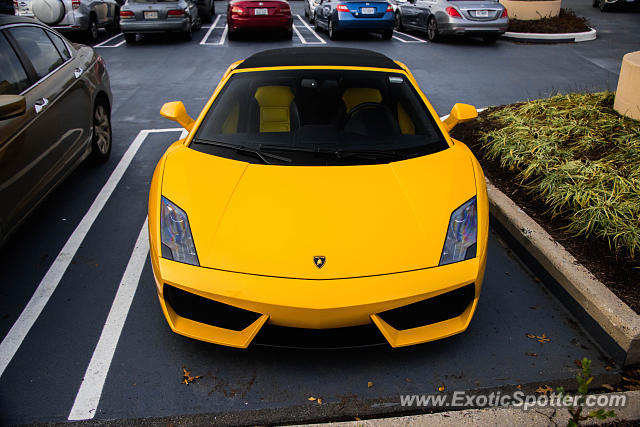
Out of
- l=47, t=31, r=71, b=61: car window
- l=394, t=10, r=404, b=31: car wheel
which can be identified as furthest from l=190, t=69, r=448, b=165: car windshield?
l=394, t=10, r=404, b=31: car wheel

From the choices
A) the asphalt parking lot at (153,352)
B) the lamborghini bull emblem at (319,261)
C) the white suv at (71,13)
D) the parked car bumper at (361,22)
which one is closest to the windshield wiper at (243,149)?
the lamborghini bull emblem at (319,261)

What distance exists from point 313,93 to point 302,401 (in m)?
2.32

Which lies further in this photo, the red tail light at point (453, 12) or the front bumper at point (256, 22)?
the front bumper at point (256, 22)

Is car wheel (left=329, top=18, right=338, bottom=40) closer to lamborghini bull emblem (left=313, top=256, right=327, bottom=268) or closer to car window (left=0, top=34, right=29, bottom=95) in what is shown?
car window (left=0, top=34, right=29, bottom=95)

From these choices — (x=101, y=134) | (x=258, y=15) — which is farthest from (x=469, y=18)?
(x=101, y=134)

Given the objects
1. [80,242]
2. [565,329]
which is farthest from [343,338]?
[80,242]

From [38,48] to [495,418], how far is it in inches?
191

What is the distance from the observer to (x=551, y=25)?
1581cm

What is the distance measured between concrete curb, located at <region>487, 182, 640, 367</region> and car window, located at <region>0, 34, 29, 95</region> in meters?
4.12

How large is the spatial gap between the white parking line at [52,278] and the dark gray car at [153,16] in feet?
31.2

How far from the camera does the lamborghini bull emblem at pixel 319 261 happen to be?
292 centimetres

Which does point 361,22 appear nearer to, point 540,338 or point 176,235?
point 540,338

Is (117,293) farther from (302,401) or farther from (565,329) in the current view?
(565,329)

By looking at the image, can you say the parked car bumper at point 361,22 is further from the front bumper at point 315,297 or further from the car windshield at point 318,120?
the front bumper at point 315,297
